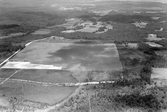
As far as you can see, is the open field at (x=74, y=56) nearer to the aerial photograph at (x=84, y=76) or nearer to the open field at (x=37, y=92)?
the aerial photograph at (x=84, y=76)

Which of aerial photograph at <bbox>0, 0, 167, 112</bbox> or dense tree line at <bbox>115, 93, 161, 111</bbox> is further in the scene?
aerial photograph at <bbox>0, 0, 167, 112</bbox>

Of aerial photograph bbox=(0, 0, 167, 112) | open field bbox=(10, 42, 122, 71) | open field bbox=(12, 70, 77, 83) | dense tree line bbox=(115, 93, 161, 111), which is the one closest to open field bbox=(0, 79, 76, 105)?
aerial photograph bbox=(0, 0, 167, 112)

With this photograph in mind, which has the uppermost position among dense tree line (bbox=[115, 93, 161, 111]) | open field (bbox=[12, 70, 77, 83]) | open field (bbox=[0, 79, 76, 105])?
open field (bbox=[12, 70, 77, 83])

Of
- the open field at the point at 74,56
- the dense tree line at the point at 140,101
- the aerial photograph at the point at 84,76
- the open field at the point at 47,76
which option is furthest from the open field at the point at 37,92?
the dense tree line at the point at 140,101

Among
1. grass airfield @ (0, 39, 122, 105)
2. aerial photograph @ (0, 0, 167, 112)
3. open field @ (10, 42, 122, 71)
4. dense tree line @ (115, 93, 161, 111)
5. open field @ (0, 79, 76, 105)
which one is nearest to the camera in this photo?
dense tree line @ (115, 93, 161, 111)

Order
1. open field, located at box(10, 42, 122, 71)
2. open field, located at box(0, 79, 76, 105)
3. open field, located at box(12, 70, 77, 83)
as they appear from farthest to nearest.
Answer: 1. open field, located at box(10, 42, 122, 71)
2. open field, located at box(12, 70, 77, 83)
3. open field, located at box(0, 79, 76, 105)

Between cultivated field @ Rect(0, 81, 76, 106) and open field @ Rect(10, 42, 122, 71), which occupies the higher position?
open field @ Rect(10, 42, 122, 71)

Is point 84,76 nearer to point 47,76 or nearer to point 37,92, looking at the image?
point 47,76

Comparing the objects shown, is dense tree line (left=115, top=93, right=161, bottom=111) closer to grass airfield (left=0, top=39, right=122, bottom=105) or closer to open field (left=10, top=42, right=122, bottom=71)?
grass airfield (left=0, top=39, right=122, bottom=105)

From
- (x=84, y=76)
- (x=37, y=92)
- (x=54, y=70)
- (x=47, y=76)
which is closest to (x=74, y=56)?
(x=54, y=70)
